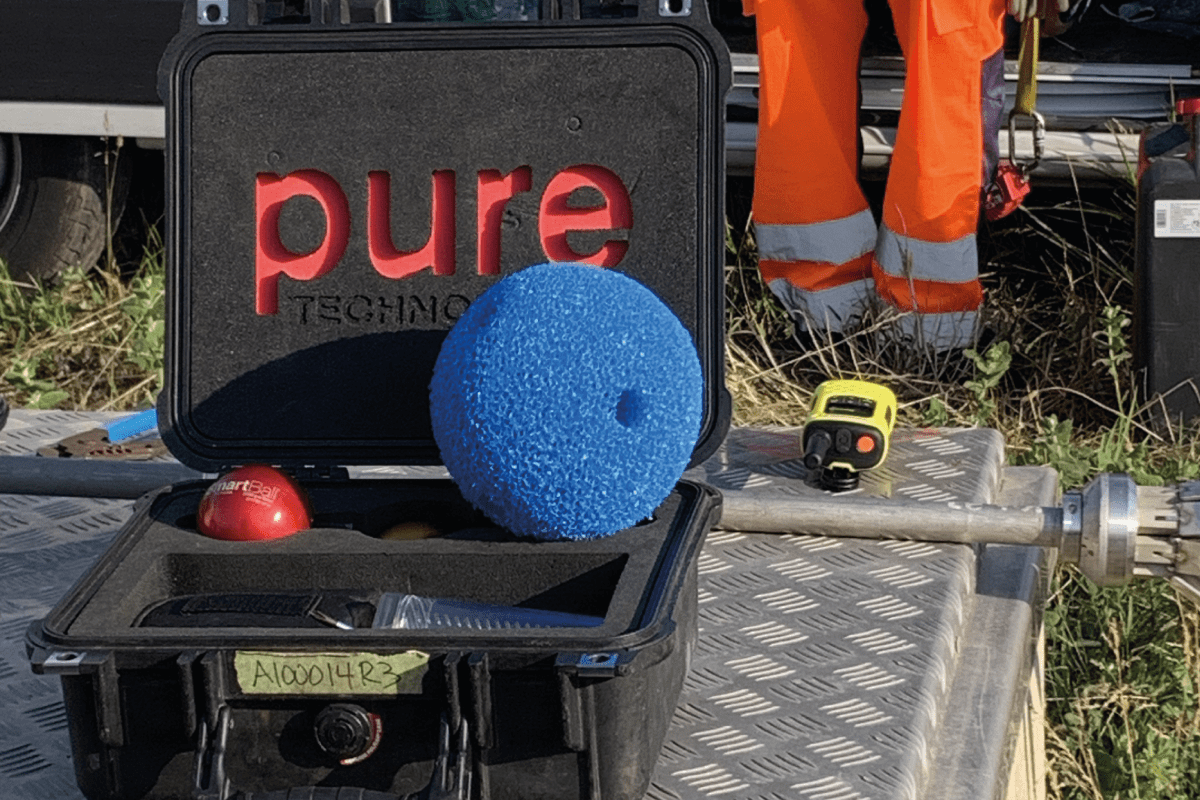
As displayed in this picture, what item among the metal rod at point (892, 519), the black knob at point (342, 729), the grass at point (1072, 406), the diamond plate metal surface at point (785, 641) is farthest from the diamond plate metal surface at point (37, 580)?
the grass at point (1072, 406)

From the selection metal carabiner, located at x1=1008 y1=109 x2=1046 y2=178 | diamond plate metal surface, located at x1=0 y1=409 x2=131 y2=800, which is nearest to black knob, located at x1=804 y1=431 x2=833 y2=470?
diamond plate metal surface, located at x1=0 y1=409 x2=131 y2=800

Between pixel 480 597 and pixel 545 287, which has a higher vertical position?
pixel 545 287

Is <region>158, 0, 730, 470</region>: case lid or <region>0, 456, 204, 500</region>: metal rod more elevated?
<region>158, 0, 730, 470</region>: case lid

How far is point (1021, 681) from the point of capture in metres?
1.87

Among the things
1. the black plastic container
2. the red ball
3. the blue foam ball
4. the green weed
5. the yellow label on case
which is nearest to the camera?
the yellow label on case

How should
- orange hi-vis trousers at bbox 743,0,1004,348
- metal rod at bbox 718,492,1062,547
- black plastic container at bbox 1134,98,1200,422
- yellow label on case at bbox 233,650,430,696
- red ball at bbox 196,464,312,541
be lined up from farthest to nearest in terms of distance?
orange hi-vis trousers at bbox 743,0,1004,348, black plastic container at bbox 1134,98,1200,422, metal rod at bbox 718,492,1062,547, red ball at bbox 196,464,312,541, yellow label on case at bbox 233,650,430,696

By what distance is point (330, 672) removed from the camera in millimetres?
1371

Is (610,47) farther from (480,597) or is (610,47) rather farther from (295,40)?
(480,597)

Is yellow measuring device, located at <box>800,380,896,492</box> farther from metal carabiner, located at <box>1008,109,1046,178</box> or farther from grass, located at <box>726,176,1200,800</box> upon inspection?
metal carabiner, located at <box>1008,109,1046,178</box>

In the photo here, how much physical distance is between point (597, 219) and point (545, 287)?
12.4 inches

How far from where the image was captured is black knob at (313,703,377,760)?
137 centimetres

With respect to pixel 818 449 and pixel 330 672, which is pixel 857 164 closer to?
pixel 818 449

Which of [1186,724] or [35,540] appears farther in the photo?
[1186,724]

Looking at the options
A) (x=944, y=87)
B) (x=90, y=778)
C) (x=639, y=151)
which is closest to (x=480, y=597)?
(x=90, y=778)
